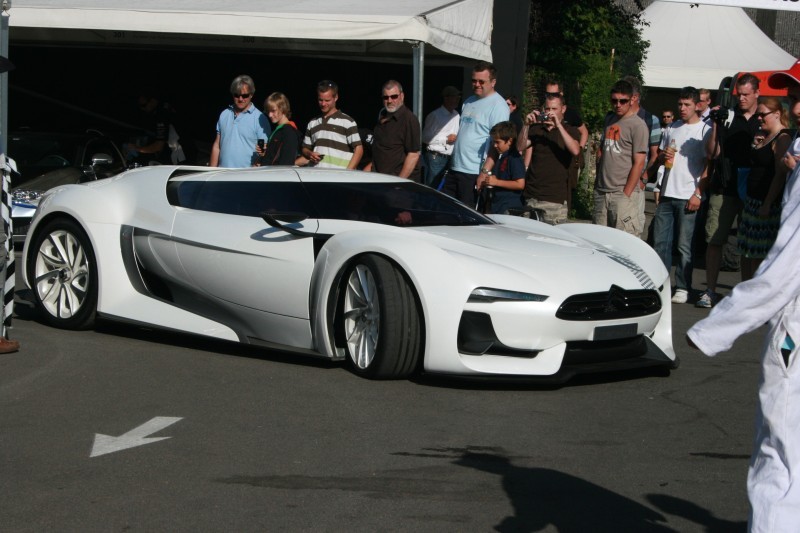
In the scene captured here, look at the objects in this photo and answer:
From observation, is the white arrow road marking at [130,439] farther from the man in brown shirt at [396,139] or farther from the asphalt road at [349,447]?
the man in brown shirt at [396,139]

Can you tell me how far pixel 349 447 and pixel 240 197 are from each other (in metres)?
2.78

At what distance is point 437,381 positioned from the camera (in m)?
6.84

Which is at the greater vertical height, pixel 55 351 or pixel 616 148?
pixel 616 148

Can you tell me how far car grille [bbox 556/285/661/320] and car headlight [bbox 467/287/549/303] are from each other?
0.50ft

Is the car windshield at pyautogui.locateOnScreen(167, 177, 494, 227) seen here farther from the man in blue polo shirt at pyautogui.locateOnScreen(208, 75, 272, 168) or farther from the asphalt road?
the man in blue polo shirt at pyautogui.locateOnScreen(208, 75, 272, 168)

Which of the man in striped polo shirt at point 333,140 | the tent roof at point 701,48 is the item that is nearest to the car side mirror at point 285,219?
the man in striped polo shirt at point 333,140

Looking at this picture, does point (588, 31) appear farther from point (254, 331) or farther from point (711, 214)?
point (254, 331)

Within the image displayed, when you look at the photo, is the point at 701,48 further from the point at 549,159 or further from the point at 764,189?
the point at 764,189

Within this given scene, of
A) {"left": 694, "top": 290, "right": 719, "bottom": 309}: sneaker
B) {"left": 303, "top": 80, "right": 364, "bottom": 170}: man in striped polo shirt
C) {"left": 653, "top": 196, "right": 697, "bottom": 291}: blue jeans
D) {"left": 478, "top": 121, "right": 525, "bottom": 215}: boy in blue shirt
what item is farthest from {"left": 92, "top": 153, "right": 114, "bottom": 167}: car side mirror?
{"left": 694, "top": 290, "right": 719, "bottom": 309}: sneaker

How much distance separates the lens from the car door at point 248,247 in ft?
23.4

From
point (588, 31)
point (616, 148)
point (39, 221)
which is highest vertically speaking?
point (588, 31)

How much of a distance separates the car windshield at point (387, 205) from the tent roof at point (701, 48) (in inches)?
873

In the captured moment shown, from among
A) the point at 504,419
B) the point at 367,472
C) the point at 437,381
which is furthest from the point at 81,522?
the point at 437,381

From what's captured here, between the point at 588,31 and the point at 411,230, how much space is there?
1824 cm
